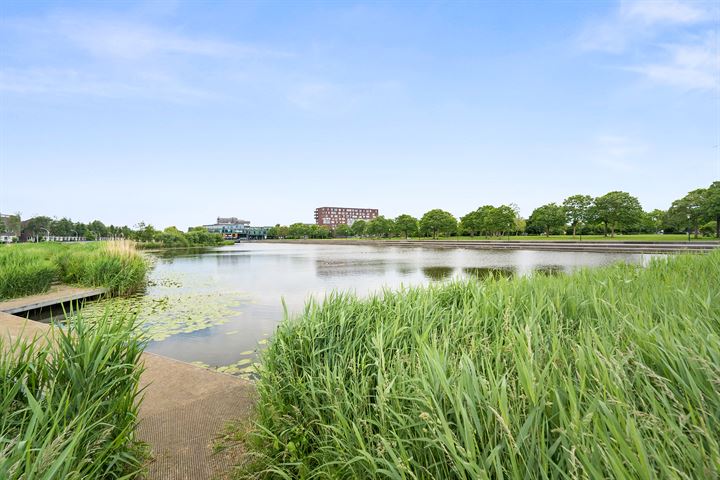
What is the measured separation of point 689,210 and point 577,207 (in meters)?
16.3

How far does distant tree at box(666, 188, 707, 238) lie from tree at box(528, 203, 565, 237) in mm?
16908

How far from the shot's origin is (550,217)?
70438 mm

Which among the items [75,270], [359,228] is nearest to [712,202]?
[75,270]

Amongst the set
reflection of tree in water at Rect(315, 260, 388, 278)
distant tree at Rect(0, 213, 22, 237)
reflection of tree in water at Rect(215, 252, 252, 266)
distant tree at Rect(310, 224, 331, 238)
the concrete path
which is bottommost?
reflection of tree in water at Rect(315, 260, 388, 278)

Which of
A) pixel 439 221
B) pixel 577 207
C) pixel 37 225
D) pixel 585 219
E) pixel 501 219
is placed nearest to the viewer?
pixel 585 219

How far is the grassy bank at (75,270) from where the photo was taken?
10375 millimetres

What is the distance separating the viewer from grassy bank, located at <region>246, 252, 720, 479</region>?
1.51 metres

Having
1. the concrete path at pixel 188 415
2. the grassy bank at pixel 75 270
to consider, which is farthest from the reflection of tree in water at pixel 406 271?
the concrete path at pixel 188 415

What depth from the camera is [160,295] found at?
13094mm

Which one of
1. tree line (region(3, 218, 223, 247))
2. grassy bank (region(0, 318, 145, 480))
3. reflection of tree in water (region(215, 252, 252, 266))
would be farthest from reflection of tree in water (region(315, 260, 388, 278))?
tree line (region(3, 218, 223, 247))

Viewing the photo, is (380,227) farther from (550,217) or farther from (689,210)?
(689,210)

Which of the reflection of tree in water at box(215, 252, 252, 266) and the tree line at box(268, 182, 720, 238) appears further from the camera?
the tree line at box(268, 182, 720, 238)

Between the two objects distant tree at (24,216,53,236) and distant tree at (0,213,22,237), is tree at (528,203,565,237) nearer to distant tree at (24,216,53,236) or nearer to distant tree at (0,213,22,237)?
distant tree at (0,213,22,237)

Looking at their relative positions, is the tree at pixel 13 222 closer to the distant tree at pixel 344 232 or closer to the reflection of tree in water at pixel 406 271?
the reflection of tree in water at pixel 406 271
